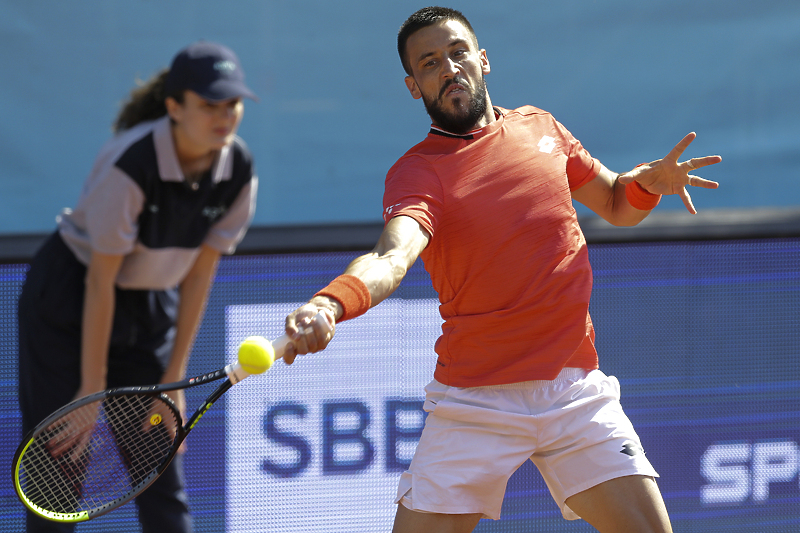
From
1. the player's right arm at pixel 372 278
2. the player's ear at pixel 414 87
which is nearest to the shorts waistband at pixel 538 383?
the player's right arm at pixel 372 278

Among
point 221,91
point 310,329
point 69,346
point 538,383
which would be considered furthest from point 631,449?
point 69,346

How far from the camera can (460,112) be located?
2.55 m

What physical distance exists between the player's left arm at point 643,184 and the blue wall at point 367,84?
190 cm

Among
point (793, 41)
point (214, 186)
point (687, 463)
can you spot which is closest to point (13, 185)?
point (214, 186)

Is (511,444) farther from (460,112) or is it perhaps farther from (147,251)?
(147,251)

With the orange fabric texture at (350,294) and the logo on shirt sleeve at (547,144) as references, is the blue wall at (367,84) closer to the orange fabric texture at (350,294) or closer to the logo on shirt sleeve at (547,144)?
the logo on shirt sleeve at (547,144)

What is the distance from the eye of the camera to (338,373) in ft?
10.9

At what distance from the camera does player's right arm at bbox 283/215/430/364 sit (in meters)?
1.92

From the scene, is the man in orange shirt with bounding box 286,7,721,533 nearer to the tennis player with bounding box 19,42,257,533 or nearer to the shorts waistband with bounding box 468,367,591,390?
the shorts waistband with bounding box 468,367,591,390

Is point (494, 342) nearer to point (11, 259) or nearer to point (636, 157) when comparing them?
point (11, 259)

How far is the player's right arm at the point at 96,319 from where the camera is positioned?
2812 mm

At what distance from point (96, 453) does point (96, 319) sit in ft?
1.43

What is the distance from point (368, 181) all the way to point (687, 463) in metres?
2.09

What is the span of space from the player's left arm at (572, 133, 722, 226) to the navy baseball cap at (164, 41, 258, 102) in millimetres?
1093
